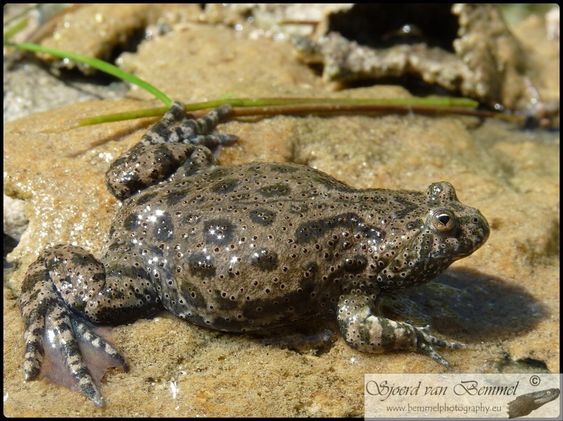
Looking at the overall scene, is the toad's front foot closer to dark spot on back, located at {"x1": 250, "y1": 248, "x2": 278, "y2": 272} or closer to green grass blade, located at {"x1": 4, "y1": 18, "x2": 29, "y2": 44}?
dark spot on back, located at {"x1": 250, "y1": 248, "x2": 278, "y2": 272}

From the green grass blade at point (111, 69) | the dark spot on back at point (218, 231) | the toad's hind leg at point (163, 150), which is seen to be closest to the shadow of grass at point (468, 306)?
the dark spot on back at point (218, 231)

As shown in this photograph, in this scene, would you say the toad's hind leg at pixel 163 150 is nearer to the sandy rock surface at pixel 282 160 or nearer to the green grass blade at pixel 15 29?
the sandy rock surface at pixel 282 160

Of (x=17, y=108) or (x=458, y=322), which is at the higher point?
(x=17, y=108)

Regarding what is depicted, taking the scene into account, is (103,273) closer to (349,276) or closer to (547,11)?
(349,276)

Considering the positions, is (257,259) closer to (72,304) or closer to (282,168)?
(282,168)

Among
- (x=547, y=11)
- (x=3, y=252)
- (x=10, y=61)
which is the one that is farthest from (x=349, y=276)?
(x=547, y=11)
